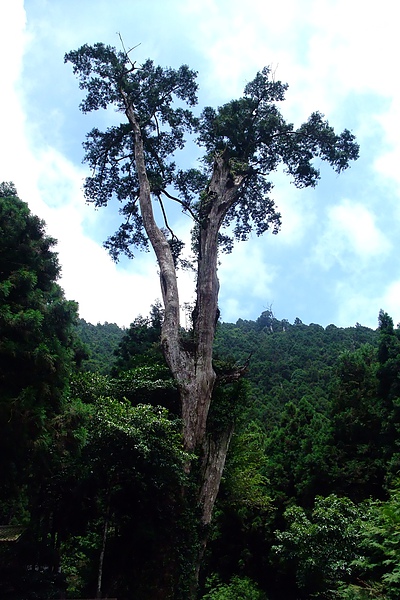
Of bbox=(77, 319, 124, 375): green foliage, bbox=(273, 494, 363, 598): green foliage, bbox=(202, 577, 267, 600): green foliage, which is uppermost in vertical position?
bbox=(77, 319, 124, 375): green foliage

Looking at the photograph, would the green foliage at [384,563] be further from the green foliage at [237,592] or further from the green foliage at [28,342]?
the green foliage at [237,592]

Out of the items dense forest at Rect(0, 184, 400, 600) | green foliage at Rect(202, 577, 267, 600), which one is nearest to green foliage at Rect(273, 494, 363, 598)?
dense forest at Rect(0, 184, 400, 600)

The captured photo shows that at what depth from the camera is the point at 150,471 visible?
8273mm

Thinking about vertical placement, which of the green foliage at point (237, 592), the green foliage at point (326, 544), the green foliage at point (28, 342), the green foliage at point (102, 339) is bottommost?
the green foliage at point (237, 592)

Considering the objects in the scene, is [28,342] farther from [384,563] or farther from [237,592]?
[237,592]

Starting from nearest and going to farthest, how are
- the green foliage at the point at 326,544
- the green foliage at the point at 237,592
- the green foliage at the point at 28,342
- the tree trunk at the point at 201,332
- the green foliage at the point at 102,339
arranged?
the green foliage at the point at 28,342 → the tree trunk at the point at 201,332 → the green foliage at the point at 326,544 → the green foliage at the point at 237,592 → the green foliage at the point at 102,339

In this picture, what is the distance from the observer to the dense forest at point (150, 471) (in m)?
5.70

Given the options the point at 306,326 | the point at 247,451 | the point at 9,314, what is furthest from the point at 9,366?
the point at 306,326

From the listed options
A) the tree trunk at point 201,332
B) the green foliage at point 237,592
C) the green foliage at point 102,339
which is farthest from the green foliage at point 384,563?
the green foliage at point 102,339

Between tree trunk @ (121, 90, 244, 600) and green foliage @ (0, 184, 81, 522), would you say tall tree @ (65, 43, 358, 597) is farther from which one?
green foliage @ (0, 184, 81, 522)

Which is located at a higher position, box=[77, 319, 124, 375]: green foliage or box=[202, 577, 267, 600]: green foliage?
box=[77, 319, 124, 375]: green foliage

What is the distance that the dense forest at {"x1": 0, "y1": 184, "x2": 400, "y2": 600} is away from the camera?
5.70 meters

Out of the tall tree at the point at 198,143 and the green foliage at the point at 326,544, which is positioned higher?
the tall tree at the point at 198,143

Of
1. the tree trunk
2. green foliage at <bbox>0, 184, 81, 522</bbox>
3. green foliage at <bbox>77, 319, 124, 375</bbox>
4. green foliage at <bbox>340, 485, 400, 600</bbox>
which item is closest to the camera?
green foliage at <bbox>340, 485, 400, 600</bbox>
